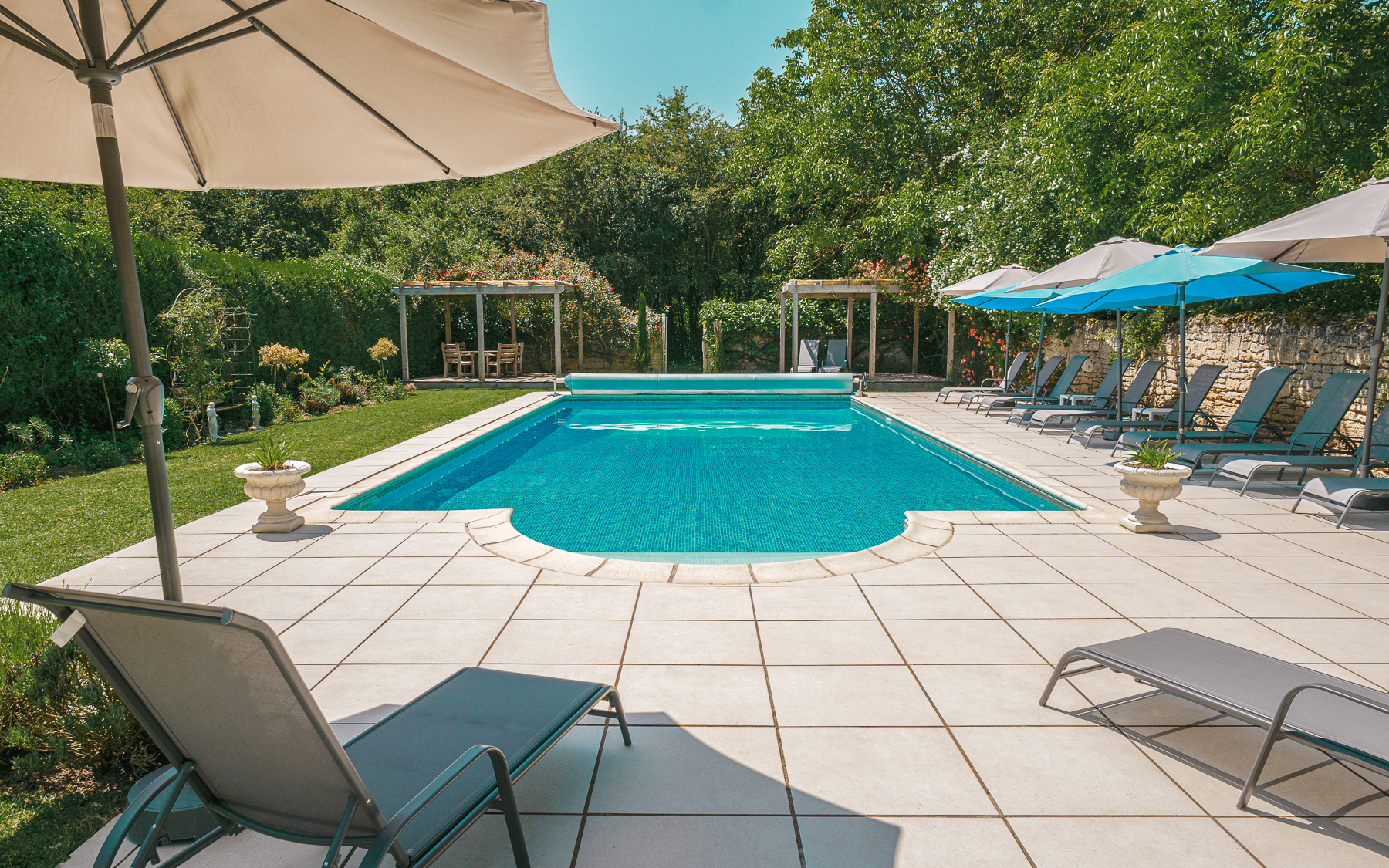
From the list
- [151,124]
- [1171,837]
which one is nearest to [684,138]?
[151,124]

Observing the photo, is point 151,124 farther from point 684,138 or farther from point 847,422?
point 684,138

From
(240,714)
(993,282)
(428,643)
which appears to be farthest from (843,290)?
→ (240,714)

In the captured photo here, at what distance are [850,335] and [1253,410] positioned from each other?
1083 cm

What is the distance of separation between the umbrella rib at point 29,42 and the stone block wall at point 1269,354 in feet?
32.0

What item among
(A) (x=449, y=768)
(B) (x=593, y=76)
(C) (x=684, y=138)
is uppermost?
(B) (x=593, y=76)

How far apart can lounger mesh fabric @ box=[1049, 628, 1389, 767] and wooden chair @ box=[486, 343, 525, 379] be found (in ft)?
52.6

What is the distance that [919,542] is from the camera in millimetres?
4953

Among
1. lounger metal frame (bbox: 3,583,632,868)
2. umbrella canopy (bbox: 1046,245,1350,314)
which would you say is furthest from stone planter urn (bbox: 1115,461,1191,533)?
lounger metal frame (bbox: 3,583,632,868)

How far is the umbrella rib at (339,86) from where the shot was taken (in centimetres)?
237

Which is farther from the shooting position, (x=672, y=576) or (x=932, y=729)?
(x=672, y=576)

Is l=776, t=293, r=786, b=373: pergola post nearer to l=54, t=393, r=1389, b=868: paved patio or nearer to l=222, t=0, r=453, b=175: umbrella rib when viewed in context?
l=54, t=393, r=1389, b=868: paved patio

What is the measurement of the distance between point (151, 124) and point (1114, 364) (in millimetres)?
11509

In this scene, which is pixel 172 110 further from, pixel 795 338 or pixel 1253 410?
pixel 795 338

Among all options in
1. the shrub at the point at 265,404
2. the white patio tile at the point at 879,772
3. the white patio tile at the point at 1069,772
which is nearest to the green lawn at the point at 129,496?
the shrub at the point at 265,404
